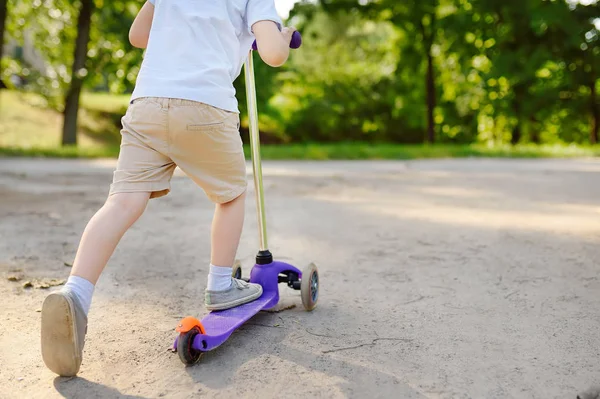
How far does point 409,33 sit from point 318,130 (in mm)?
4259

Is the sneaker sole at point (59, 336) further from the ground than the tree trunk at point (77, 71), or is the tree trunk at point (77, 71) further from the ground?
the tree trunk at point (77, 71)

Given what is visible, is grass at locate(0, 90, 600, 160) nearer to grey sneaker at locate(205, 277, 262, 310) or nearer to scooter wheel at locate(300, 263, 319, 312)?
scooter wheel at locate(300, 263, 319, 312)

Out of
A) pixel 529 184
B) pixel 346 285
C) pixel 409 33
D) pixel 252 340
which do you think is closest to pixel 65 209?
pixel 346 285

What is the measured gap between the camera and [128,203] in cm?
226

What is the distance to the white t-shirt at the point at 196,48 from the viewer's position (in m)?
2.28

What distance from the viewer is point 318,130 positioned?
20.3 meters

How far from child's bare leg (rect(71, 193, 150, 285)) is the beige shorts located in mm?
40

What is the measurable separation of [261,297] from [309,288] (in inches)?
7.8

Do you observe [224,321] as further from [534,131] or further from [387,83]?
[387,83]

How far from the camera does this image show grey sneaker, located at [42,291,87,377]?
6.52 ft

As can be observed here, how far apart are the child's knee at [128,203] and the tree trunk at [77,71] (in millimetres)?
13171

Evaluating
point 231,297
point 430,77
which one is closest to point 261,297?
point 231,297

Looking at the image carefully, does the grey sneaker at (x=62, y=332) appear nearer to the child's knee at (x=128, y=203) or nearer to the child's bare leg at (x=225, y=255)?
the child's knee at (x=128, y=203)

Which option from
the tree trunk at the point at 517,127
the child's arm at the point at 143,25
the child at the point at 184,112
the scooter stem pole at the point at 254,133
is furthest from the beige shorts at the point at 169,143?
the tree trunk at the point at 517,127
